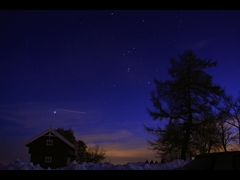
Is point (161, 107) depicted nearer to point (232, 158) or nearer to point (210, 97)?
point (210, 97)

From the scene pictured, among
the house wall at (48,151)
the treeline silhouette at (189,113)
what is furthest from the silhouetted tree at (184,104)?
the house wall at (48,151)

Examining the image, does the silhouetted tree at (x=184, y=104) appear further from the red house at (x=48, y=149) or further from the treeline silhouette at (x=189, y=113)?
the red house at (x=48, y=149)

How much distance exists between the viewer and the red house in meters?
25.6

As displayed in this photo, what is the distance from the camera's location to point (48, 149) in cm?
2594

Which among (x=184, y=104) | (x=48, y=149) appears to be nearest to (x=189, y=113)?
(x=184, y=104)

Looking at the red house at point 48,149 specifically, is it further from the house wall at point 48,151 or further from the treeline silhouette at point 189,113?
the treeline silhouette at point 189,113

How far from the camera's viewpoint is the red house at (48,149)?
25.6 meters

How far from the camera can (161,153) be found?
18641mm

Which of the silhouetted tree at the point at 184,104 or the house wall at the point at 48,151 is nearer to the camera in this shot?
the silhouetted tree at the point at 184,104

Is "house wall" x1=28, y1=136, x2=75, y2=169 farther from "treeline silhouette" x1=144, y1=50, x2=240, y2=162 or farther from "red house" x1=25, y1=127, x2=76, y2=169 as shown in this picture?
"treeline silhouette" x1=144, y1=50, x2=240, y2=162

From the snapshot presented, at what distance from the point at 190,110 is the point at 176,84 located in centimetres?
227

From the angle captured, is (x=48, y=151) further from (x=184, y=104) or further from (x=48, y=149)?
(x=184, y=104)

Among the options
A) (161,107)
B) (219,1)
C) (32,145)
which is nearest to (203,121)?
(161,107)

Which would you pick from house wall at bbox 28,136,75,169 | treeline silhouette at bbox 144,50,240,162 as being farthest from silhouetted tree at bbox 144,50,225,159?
house wall at bbox 28,136,75,169
